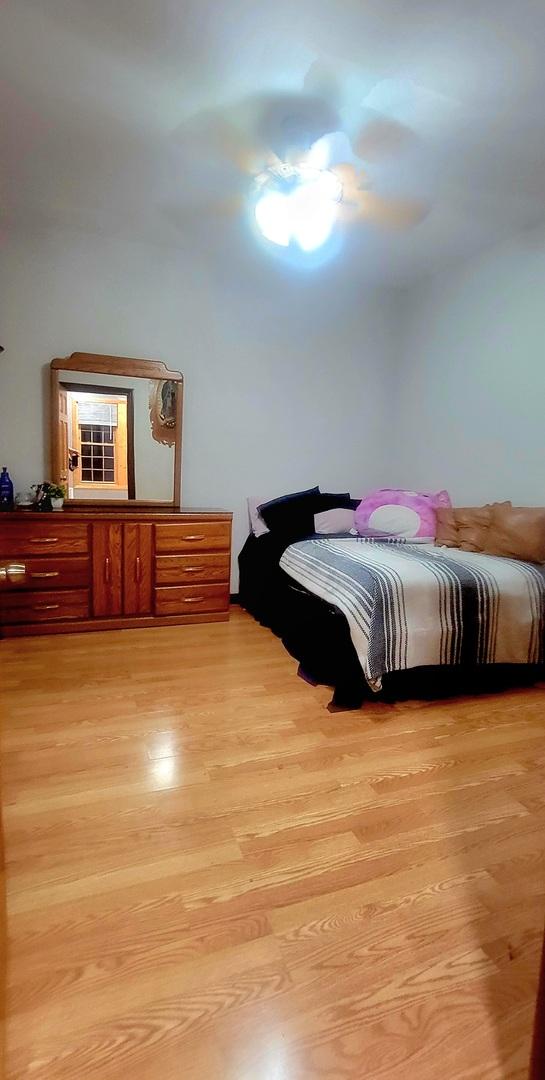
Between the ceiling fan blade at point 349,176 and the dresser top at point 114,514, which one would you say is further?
the dresser top at point 114,514

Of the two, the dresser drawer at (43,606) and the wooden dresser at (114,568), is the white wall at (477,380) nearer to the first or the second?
the wooden dresser at (114,568)

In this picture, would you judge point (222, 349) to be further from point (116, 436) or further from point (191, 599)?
point (191, 599)

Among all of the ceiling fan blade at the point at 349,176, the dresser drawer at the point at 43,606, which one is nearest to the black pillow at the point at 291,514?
the dresser drawer at the point at 43,606

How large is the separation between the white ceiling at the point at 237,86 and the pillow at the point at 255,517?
1.89 m

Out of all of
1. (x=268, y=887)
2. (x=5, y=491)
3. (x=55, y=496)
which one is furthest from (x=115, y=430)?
(x=268, y=887)

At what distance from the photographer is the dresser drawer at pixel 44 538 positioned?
2861mm

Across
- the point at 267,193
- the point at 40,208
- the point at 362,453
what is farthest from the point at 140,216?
the point at 362,453

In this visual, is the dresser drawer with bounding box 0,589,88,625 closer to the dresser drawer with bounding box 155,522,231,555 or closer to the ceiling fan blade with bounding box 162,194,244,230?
the dresser drawer with bounding box 155,522,231,555

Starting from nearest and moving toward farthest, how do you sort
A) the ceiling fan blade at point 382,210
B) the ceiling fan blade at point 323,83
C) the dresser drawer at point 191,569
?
1. the ceiling fan blade at point 323,83
2. the ceiling fan blade at point 382,210
3. the dresser drawer at point 191,569

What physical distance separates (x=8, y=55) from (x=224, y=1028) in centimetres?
296

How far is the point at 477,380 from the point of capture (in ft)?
11.2

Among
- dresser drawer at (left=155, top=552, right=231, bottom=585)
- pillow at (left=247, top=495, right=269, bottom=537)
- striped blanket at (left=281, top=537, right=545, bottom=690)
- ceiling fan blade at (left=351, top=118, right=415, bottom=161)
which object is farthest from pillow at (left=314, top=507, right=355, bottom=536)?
ceiling fan blade at (left=351, top=118, right=415, bottom=161)

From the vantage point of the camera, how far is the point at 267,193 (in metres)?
2.28

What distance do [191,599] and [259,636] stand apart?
54cm
